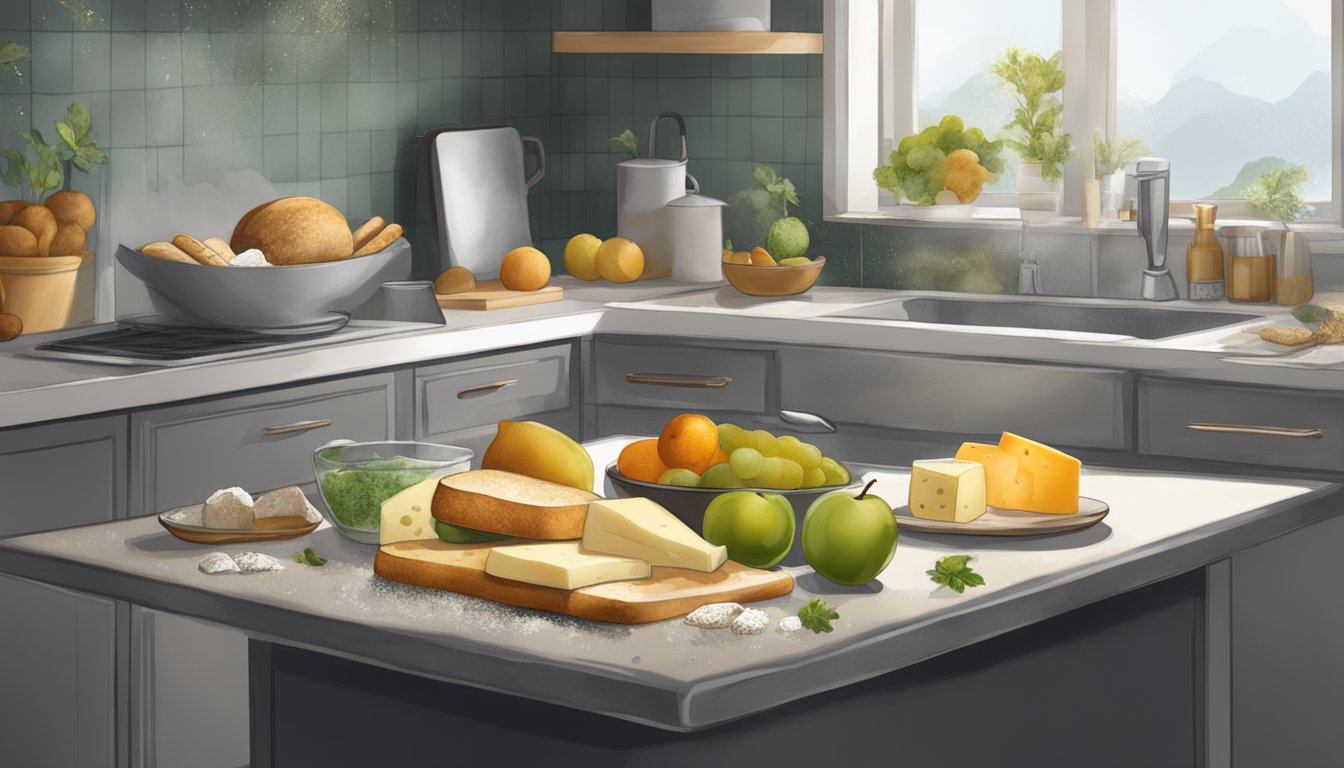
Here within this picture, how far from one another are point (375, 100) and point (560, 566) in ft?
9.38

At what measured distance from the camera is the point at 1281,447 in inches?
118

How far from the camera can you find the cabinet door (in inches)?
109

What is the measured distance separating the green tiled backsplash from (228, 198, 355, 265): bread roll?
23cm

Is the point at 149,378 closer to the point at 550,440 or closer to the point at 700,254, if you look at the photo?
the point at 550,440

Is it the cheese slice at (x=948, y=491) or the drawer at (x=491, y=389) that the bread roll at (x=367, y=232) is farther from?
the cheese slice at (x=948, y=491)

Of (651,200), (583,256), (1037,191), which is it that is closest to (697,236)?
(651,200)

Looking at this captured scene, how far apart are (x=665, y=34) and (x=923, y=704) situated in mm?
2742

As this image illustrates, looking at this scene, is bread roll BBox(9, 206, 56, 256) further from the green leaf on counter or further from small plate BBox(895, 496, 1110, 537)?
the green leaf on counter

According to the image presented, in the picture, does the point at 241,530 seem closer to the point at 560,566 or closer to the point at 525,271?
the point at 560,566

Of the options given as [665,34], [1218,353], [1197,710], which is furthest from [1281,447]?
[665,34]

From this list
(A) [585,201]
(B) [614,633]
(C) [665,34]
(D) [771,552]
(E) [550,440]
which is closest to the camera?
(B) [614,633]

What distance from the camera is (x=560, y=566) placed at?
4.91 feet

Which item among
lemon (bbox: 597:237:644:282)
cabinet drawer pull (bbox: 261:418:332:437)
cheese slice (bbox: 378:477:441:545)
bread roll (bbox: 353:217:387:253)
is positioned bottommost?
cabinet drawer pull (bbox: 261:418:332:437)

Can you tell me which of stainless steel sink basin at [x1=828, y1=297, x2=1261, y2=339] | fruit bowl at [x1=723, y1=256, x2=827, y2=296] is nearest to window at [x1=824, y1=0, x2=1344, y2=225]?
stainless steel sink basin at [x1=828, y1=297, x2=1261, y2=339]
